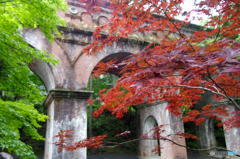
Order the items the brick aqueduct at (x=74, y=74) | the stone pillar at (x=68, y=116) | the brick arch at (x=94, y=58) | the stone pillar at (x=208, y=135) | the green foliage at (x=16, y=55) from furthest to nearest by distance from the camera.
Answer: the stone pillar at (x=208, y=135) < the brick arch at (x=94, y=58) < the brick aqueduct at (x=74, y=74) < the stone pillar at (x=68, y=116) < the green foliage at (x=16, y=55)

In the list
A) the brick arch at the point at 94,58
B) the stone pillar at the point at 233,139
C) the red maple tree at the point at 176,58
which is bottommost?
the stone pillar at the point at 233,139

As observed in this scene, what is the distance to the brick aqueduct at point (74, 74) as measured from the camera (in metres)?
7.21

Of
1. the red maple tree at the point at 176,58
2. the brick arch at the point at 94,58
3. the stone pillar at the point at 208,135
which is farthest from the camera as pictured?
the stone pillar at the point at 208,135

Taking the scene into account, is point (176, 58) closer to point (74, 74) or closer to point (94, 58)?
point (74, 74)

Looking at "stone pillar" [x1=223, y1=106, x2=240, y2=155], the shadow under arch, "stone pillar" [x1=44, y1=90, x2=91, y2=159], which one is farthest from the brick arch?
"stone pillar" [x1=223, y1=106, x2=240, y2=155]

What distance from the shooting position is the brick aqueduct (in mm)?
7207

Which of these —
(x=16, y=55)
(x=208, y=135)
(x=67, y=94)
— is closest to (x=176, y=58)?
(x=16, y=55)

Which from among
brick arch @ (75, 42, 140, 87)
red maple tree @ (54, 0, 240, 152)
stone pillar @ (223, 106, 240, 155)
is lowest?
stone pillar @ (223, 106, 240, 155)

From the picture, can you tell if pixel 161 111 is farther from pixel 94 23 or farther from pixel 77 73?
pixel 94 23

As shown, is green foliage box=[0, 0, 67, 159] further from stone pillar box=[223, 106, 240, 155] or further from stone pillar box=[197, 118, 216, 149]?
stone pillar box=[197, 118, 216, 149]

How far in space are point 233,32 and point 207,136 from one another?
12310mm

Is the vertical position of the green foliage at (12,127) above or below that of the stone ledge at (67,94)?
below

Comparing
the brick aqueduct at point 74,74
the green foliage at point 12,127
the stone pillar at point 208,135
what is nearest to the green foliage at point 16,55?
the green foliage at point 12,127

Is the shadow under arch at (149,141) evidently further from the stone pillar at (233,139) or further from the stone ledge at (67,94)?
the stone ledge at (67,94)
